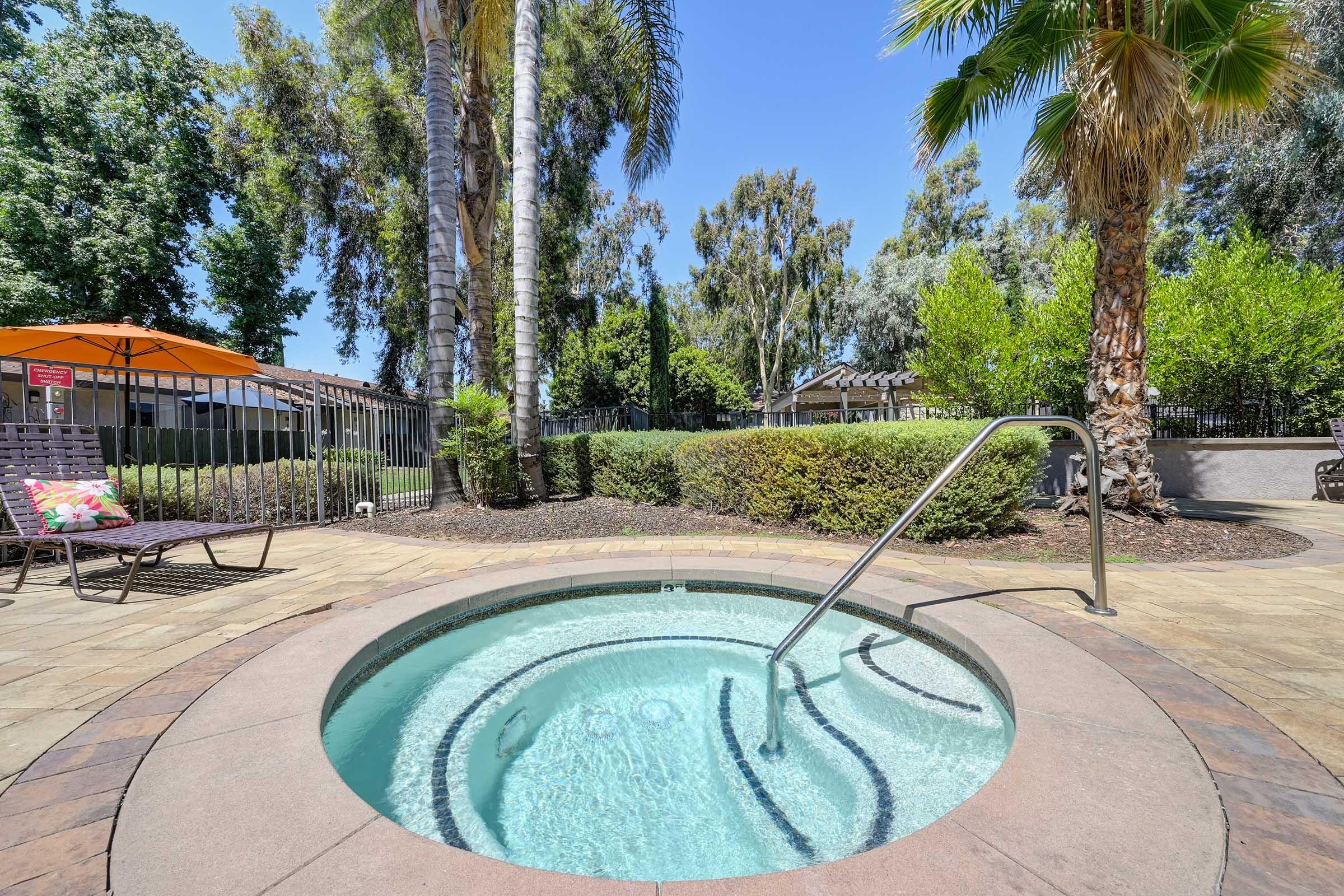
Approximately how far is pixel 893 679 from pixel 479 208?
30.1 feet

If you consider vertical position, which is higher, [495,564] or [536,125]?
[536,125]

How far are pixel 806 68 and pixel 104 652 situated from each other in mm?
20564

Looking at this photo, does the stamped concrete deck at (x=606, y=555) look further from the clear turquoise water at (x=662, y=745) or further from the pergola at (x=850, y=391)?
the pergola at (x=850, y=391)

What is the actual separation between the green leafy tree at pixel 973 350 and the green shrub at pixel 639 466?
6499 mm

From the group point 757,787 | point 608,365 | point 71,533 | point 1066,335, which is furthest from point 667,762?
point 608,365

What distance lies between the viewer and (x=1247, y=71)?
5.27 meters

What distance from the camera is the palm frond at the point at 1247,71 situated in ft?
16.3

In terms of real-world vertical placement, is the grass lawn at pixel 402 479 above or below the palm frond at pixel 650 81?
below

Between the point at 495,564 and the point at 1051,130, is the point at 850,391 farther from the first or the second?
the point at 495,564

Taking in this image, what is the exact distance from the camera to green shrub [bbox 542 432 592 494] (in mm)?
9305

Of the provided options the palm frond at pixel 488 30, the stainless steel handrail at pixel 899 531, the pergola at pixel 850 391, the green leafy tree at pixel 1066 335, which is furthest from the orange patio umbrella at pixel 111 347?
the pergola at pixel 850 391

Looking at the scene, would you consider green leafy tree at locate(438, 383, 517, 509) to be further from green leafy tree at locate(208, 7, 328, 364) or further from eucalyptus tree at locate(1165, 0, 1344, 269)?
eucalyptus tree at locate(1165, 0, 1344, 269)

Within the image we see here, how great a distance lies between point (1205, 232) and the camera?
15109 mm

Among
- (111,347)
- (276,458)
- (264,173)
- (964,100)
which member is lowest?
(276,458)
